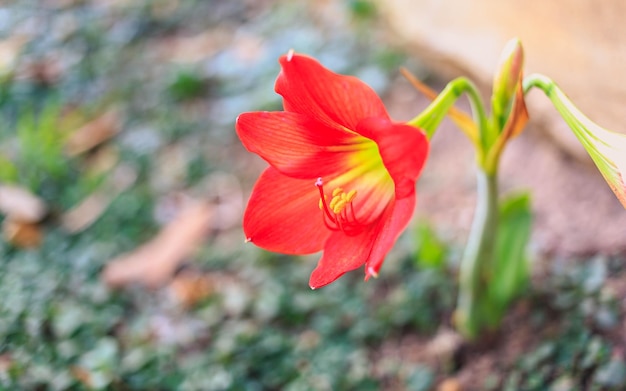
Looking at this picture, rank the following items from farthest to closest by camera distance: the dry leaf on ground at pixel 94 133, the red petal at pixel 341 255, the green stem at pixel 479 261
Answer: the dry leaf on ground at pixel 94 133, the green stem at pixel 479 261, the red petal at pixel 341 255

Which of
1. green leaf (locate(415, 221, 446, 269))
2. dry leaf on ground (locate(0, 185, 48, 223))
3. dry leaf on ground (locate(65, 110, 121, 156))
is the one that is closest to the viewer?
green leaf (locate(415, 221, 446, 269))

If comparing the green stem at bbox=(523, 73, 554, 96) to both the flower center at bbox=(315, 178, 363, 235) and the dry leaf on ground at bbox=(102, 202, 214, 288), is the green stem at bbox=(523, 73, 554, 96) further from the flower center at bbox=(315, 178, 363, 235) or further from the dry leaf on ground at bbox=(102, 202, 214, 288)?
the dry leaf on ground at bbox=(102, 202, 214, 288)

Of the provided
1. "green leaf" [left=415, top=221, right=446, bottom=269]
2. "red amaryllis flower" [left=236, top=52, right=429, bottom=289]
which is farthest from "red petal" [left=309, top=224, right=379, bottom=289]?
"green leaf" [left=415, top=221, right=446, bottom=269]

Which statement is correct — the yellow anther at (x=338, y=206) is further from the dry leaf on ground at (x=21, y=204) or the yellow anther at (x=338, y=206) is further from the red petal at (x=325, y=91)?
the dry leaf on ground at (x=21, y=204)

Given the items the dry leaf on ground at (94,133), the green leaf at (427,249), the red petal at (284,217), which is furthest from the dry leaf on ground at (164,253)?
the red petal at (284,217)

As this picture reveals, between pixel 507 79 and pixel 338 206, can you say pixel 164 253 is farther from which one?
pixel 507 79
